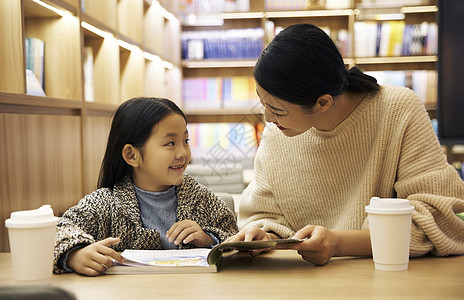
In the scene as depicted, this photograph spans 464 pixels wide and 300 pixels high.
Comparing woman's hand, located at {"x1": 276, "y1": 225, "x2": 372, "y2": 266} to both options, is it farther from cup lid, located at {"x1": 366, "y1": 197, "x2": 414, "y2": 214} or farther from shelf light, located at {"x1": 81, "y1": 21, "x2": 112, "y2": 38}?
shelf light, located at {"x1": 81, "y1": 21, "x2": 112, "y2": 38}

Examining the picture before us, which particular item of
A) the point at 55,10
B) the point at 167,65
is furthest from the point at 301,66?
the point at 167,65

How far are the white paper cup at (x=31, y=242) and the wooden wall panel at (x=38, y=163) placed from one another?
0.71 metres

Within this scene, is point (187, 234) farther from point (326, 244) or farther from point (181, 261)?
point (326, 244)

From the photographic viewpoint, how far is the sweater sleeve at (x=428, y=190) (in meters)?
1.11

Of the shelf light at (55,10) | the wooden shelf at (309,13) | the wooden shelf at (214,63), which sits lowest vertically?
the shelf light at (55,10)

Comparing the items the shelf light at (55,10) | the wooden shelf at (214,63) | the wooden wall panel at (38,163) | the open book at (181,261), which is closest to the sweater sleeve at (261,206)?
the open book at (181,261)

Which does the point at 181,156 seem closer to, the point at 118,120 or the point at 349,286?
the point at 118,120

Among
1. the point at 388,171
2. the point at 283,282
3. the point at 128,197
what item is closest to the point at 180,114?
the point at 128,197

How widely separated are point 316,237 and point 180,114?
2.11 feet

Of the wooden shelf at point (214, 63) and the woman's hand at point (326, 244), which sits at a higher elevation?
the wooden shelf at point (214, 63)

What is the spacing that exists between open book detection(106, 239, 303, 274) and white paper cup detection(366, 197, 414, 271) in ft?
0.50

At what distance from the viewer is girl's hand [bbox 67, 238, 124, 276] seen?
39.3 inches

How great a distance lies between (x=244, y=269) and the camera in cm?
104

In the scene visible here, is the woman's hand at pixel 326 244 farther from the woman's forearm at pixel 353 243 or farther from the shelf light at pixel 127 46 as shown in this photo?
the shelf light at pixel 127 46
